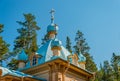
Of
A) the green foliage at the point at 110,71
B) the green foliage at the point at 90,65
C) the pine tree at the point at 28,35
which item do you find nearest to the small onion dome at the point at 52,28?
the pine tree at the point at 28,35

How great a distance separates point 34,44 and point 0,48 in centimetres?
557

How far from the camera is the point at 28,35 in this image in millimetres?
34938

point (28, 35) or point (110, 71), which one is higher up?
point (28, 35)

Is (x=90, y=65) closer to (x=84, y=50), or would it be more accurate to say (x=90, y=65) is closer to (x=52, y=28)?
(x=84, y=50)

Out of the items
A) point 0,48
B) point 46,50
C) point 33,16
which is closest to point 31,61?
point 46,50

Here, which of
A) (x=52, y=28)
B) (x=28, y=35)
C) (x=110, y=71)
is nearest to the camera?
(x=52, y=28)

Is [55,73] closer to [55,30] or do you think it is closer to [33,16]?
[55,30]

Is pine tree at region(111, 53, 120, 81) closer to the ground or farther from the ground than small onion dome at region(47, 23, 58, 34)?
farther from the ground

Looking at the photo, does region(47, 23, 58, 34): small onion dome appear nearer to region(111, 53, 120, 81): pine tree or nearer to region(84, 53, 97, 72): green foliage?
region(84, 53, 97, 72): green foliage

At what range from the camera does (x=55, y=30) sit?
2241 cm

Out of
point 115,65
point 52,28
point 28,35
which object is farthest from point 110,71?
point 52,28

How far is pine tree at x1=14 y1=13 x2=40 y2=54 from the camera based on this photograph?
33472mm

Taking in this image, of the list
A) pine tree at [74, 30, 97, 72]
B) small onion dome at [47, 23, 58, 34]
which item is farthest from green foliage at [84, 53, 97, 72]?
small onion dome at [47, 23, 58, 34]

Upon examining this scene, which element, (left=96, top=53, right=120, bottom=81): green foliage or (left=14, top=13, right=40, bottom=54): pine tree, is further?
(left=96, top=53, right=120, bottom=81): green foliage
